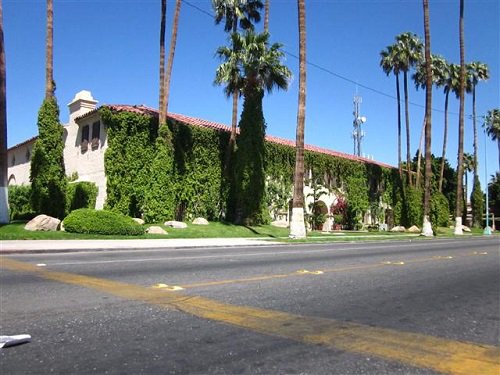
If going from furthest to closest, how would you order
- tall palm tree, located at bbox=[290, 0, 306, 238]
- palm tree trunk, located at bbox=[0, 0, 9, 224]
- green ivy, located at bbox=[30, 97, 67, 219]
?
tall palm tree, located at bbox=[290, 0, 306, 238] < green ivy, located at bbox=[30, 97, 67, 219] < palm tree trunk, located at bbox=[0, 0, 9, 224]

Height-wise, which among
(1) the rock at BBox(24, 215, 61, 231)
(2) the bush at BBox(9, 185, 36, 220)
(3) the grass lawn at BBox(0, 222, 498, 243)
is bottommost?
(3) the grass lawn at BBox(0, 222, 498, 243)

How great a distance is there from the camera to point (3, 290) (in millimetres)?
7523

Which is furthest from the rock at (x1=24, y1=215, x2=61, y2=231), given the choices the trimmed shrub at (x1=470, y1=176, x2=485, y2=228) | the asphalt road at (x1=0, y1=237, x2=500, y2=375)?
the trimmed shrub at (x1=470, y1=176, x2=485, y2=228)

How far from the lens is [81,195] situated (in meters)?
30.3

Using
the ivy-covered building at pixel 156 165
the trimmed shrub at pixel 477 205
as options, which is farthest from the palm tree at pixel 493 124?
the ivy-covered building at pixel 156 165

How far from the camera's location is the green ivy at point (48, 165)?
23.8 metres

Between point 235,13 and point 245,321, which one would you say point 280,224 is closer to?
point 235,13

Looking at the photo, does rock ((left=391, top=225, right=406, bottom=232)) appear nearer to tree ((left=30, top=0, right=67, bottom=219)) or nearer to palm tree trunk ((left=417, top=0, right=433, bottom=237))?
palm tree trunk ((left=417, top=0, right=433, bottom=237))

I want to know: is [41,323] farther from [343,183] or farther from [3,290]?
[343,183]

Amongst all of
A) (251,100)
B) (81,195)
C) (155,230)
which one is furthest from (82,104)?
(155,230)

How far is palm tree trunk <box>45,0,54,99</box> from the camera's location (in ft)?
78.2

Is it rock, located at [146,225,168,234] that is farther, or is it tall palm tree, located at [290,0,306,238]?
tall palm tree, located at [290,0,306,238]

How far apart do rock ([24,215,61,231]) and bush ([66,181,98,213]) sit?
8.75 metres

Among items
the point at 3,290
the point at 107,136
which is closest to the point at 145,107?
the point at 107,136
